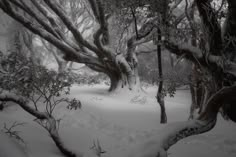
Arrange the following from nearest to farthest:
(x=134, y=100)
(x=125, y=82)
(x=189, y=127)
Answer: (x=189, y=127), (x=134, y=100), (x=125, y=82)

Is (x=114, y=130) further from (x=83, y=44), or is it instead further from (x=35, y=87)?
(x=83, y=44)

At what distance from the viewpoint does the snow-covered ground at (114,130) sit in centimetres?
361

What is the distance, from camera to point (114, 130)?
5230 mm

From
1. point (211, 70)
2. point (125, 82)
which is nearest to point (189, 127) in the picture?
point (211, 70)

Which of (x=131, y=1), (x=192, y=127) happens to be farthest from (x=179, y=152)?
(x=131, y=1)

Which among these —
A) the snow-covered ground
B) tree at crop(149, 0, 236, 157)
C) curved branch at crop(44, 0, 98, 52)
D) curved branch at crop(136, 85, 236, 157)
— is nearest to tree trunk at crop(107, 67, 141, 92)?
the snow-covered ground

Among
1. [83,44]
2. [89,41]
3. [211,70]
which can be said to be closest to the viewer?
[211,70]

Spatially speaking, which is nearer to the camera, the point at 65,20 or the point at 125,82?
the point at 65,20

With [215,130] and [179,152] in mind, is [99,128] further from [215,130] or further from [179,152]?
[215,130]

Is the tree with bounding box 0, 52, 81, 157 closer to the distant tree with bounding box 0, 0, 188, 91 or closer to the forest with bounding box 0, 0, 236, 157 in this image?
the forest with bounding box 0, 0, 236, 157

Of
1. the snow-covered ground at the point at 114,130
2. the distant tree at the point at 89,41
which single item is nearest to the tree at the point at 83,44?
the distant tree at the point at 89,41

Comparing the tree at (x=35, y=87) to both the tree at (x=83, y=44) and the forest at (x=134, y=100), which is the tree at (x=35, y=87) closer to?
the forest at (x=134, y=100)

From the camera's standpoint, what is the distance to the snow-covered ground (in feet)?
11.8

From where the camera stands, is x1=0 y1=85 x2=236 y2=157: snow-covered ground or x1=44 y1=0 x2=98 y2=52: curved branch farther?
x1=44 y1=0 x2=98 y2=52: curved branch
